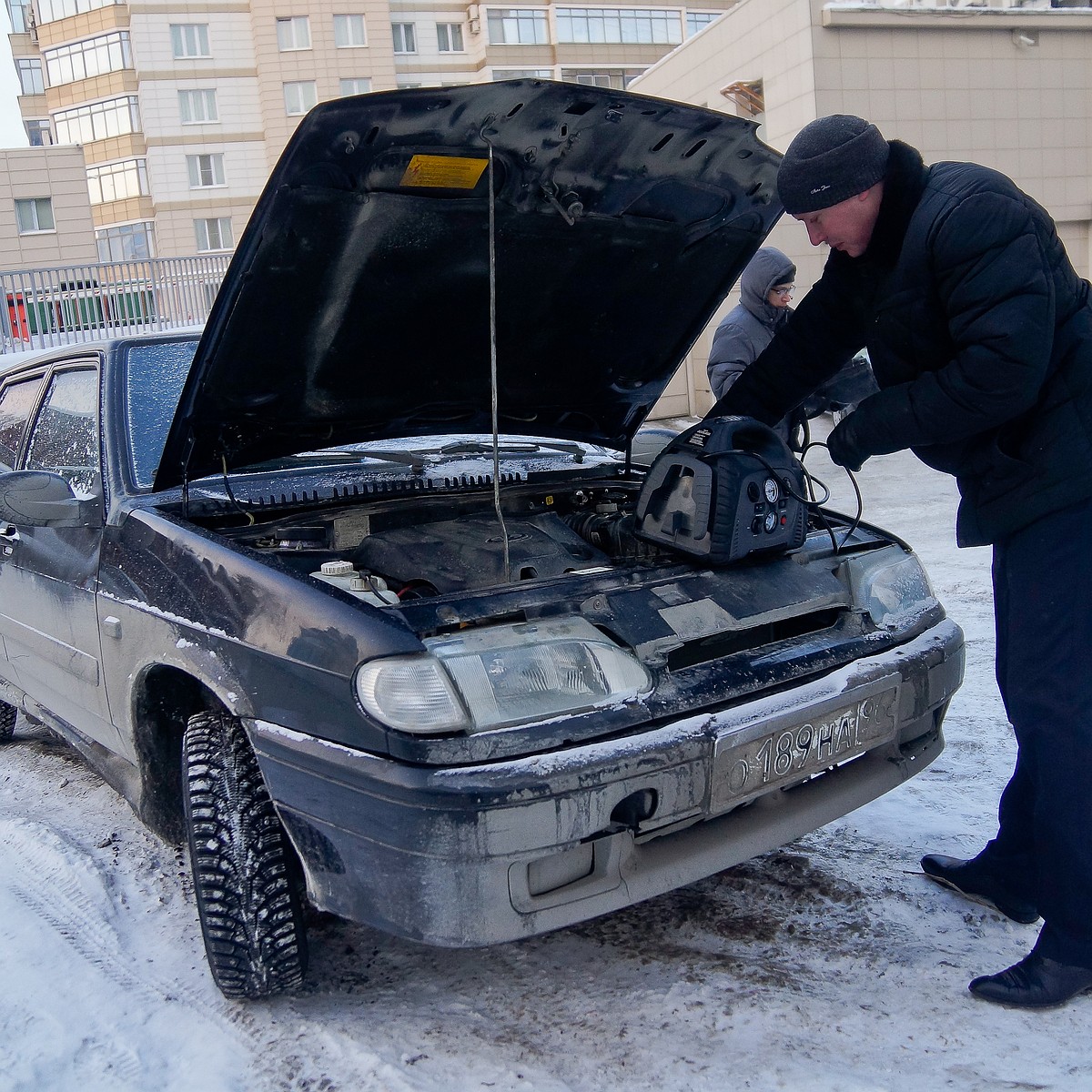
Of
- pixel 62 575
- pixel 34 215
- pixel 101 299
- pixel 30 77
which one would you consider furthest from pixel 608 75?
pixel 62 575

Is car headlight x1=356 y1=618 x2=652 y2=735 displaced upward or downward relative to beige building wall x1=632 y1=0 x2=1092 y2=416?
downward

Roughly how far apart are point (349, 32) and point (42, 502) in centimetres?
4194

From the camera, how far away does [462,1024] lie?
7.18 ft

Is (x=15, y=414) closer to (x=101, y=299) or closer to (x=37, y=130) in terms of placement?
(x=101, y=299)

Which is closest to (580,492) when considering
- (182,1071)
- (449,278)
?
(449,278)

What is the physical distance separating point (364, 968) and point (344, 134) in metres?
1.94

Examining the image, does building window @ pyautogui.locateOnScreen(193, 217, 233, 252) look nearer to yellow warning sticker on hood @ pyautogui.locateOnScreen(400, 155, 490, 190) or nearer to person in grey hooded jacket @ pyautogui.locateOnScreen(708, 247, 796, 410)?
person in grey hooded jacket @ pyautogui.locateOnScreen(708, 247, 796, 410)

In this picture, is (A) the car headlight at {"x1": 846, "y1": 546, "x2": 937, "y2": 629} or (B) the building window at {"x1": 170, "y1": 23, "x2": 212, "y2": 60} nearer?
(A) the car headlight at {"x1": 846, "y1": 546, "x2": 937, "y2": 629}

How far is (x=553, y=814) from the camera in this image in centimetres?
187

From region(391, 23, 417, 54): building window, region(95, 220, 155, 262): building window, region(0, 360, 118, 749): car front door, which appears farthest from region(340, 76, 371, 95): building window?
region(0, 360, 118, 749): car front door

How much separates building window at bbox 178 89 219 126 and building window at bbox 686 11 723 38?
20152 mm

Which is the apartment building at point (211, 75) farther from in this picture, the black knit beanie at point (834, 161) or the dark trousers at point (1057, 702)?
the dark trousers at point (1057, 702)

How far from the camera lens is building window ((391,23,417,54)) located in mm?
40688

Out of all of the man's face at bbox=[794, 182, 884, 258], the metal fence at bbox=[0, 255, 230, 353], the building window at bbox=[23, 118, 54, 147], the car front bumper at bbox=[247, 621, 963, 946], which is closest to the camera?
the car front bumper at bbox=[247, 621, 963, 946]
